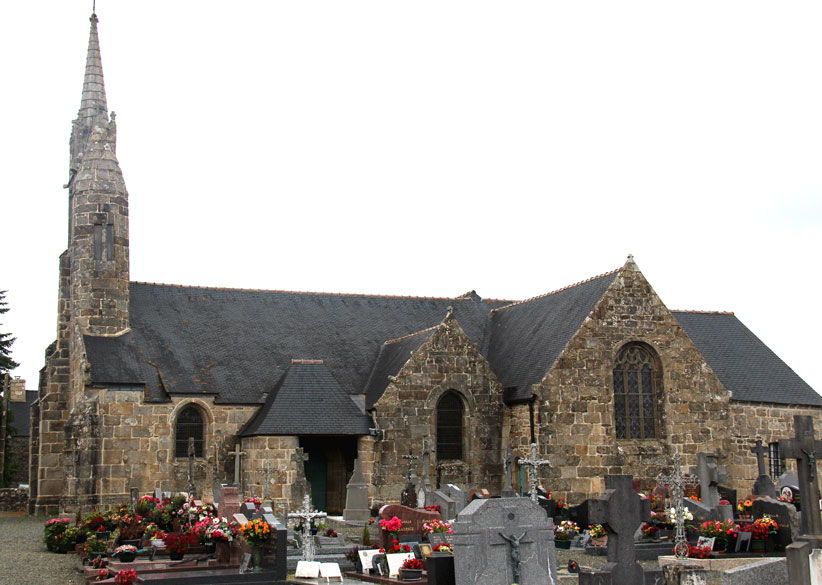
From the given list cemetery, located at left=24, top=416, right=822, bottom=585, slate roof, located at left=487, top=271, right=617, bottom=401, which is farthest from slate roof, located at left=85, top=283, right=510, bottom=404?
cemetery, located at left=24, top=416, right=822, bottom=585

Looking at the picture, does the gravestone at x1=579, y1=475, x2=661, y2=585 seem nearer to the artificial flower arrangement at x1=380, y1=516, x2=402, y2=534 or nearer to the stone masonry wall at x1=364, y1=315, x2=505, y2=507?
the artificial flower arrangement at x1=380, y1=516, x2=402, y2=534

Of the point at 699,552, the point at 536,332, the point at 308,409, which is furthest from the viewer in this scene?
the point at 536,332

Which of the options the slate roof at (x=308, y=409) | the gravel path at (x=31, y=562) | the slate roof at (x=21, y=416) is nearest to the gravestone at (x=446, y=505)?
the slate roof at (x=308, y=409)

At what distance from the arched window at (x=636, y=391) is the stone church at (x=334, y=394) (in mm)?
55

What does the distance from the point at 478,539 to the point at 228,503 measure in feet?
25.8

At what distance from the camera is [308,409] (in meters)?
28.1

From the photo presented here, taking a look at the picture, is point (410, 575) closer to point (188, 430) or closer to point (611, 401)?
point (611, 401)

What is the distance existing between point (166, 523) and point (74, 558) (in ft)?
6.96

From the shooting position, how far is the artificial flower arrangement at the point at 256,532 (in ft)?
54.1

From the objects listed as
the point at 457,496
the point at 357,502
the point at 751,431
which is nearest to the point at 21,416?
the point at 357,502

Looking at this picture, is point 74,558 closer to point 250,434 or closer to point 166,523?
point 166,523

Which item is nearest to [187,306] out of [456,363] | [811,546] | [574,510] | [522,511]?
[456,363]

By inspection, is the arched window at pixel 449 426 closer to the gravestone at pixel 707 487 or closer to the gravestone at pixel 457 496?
the gravestone at pixel 457 496

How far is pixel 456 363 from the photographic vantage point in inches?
1128
